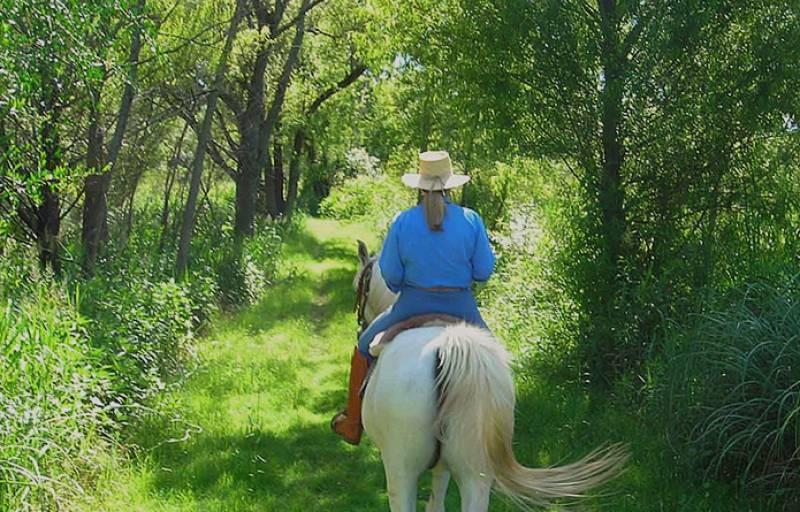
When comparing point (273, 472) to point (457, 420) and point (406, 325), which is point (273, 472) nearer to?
point (406, 325)

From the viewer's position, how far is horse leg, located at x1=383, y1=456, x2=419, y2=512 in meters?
4.41

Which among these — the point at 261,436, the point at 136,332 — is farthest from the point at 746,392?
the point at 136,332

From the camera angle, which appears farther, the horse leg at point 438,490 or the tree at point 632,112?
the tree at point 632,112

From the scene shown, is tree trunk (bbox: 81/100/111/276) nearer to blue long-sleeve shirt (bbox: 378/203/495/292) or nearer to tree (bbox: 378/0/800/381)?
tree (bbox: 378/0/800/381)

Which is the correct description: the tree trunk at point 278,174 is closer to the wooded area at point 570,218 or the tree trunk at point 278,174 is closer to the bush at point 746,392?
the wooded area at point 570,218

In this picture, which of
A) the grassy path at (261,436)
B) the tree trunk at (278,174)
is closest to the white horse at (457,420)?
the grassy path at (261,436)

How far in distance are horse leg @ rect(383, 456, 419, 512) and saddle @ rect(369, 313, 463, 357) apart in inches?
25.4

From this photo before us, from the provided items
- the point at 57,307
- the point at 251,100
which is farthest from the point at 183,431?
the point at 251,100

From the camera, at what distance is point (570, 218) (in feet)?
28.6

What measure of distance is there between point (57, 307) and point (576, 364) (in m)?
4.89

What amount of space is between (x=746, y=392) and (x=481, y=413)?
7.39ft

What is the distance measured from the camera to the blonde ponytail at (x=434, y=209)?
4922mm

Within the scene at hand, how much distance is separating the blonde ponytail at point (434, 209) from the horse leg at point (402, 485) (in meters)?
1.36

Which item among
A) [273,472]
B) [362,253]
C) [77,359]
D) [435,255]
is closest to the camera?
[435,255]
